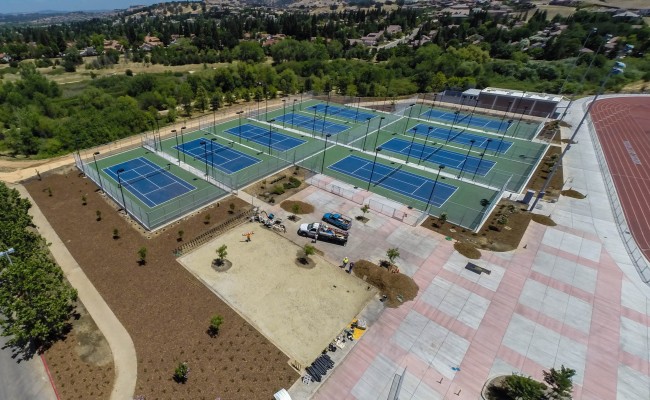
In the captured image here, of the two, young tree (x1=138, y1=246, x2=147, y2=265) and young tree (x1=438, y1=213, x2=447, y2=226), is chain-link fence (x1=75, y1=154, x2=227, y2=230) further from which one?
young tree (x1=438, y1=213, x2=447, y2=226)

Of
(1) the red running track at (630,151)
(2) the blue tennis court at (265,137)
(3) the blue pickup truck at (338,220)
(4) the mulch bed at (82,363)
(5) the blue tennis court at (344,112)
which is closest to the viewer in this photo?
(4) the mulch bed at (82,363)

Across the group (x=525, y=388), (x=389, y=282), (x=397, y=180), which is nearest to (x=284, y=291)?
(x=389, y=282)

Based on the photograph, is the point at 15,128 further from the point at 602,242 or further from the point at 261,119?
the point at 602,242

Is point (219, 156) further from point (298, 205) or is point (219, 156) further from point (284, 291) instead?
point (284, 291)

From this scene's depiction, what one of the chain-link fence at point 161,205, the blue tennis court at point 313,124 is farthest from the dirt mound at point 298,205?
the blue tennis court at point 313,124

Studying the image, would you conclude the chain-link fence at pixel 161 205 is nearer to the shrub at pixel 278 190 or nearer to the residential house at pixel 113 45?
the shrub at pixel 278 190

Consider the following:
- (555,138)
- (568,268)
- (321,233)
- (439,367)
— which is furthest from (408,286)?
(555,138)
